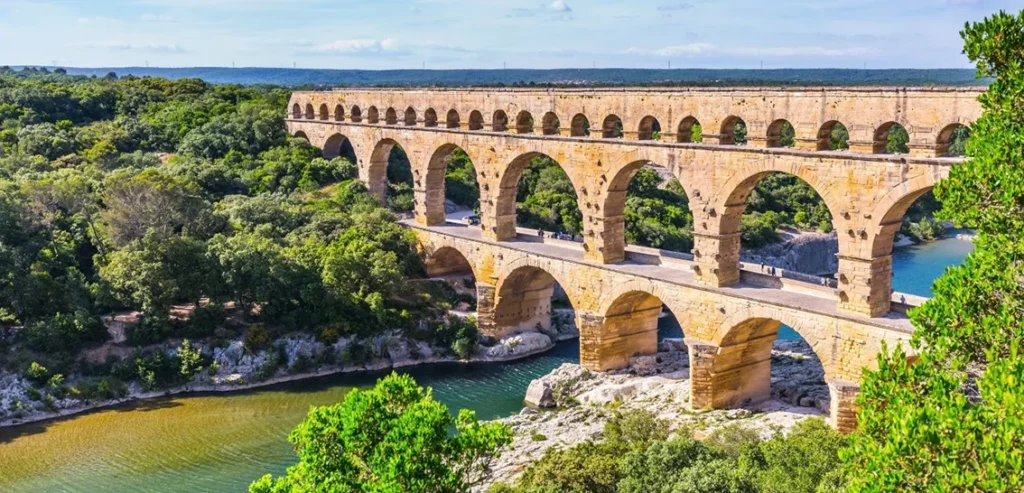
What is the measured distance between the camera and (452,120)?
112 ft

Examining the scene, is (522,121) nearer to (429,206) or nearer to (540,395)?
(429,206)

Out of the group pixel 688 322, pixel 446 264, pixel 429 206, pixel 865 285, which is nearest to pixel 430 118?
pixel 429 206

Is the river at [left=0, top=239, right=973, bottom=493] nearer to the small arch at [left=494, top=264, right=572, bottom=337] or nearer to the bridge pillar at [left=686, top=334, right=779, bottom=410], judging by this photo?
the small arch at [left=494, top=264, right=572, bottom=337]

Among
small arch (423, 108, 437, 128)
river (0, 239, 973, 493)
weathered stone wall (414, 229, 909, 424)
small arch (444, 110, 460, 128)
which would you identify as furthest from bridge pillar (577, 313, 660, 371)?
small arch (423, 108, 437, 128)

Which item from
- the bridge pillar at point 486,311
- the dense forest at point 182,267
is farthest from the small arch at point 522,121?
the dense forest at point 182,267

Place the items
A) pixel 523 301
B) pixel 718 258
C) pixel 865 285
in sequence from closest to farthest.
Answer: pixel 865 285 → pixel 718 258 → pixel 523 301

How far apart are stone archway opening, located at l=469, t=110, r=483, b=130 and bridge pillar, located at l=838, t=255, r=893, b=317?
14.8m

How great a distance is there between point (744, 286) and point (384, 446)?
13.7 metres

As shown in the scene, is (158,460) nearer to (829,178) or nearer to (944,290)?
(829,178)

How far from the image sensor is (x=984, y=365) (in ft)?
34.4

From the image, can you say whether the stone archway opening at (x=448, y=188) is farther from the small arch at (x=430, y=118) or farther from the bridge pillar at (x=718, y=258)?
the bridge pillar at (x=718, y=258)

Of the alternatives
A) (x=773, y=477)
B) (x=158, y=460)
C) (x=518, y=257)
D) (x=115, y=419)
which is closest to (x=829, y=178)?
(x=773, y=477)

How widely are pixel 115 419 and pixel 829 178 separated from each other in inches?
752

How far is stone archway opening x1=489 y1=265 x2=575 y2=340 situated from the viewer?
31.2 meters
